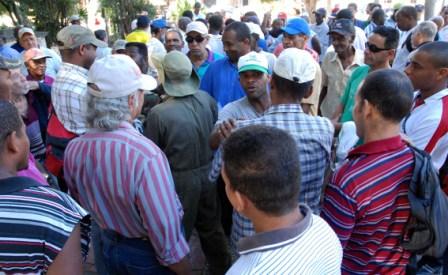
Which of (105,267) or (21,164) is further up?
(21,164)

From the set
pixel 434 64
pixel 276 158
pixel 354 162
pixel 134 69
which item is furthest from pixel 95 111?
pixel 434 64

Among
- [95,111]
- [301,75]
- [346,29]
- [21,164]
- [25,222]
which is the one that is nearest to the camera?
[25,222]

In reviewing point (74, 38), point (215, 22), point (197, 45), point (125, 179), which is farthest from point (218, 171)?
point (215, 22)

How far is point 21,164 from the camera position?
1.56m

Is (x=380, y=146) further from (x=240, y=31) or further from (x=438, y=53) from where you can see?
(x=240, y=31)

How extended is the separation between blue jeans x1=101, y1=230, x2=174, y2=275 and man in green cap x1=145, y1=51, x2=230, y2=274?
36.3 inches

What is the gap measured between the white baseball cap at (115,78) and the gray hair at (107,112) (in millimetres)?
26

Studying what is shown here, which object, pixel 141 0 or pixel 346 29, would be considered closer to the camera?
pixel 346 29

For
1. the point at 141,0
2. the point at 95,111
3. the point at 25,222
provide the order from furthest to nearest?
1. the point at 141,0
2. the point at 95,111
3. the point at 25,222

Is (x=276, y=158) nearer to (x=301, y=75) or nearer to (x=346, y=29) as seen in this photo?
(x=301, y=75)

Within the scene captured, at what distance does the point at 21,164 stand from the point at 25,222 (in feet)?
0.91

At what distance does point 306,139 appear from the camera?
1986mm

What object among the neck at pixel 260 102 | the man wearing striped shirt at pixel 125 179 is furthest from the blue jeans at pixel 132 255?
the neck at pixel 260 102

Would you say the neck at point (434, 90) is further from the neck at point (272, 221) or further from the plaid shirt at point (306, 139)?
the neck at point (272, 221)
